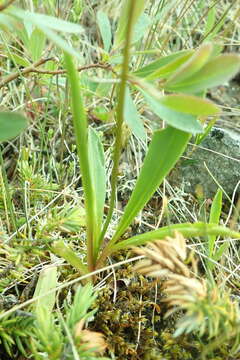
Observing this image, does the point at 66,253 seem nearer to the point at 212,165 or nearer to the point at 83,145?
the point at 83,145

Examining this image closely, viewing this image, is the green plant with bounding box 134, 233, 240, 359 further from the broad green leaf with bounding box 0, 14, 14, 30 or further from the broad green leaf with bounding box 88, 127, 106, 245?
the broad green leaf with bounding box 0, 14, 14, 30

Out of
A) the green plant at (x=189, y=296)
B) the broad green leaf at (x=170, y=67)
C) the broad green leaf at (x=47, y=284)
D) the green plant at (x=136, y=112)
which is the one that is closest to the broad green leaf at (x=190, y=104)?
the green plant at (x=136, y=112)

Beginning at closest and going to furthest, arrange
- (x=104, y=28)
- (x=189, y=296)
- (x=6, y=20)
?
(x=189, y=296)
(x=6, y=20)
(x=104, y=28)

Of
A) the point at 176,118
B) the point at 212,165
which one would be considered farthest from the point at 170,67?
the point at 212,165

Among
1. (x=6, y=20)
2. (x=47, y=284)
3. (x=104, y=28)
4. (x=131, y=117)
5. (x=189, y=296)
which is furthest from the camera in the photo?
(x=104, y=28)

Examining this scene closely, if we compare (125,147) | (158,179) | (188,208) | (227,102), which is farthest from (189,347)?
(227,102)

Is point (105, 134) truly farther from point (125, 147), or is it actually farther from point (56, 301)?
point (56, 301)

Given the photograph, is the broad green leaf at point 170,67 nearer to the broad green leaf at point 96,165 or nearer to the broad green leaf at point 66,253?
the broad green leaf at point 96,165
